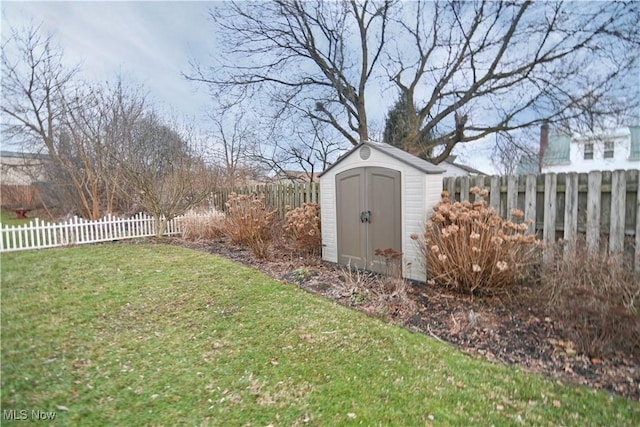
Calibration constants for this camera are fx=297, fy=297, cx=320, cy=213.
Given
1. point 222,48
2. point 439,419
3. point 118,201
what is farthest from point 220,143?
point 439,419

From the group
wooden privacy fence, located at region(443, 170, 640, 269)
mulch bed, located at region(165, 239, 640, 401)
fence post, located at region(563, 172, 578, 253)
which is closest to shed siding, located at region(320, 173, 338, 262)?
mulch bed, located at region(165, 239, 640, 401)

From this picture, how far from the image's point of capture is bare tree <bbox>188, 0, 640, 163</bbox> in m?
8.19

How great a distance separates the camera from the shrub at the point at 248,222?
21.7 ft

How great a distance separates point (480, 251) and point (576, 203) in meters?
1.40

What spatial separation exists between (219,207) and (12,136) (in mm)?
7314

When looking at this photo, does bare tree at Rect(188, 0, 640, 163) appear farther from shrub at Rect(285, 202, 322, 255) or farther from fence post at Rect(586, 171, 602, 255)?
fence post at Rect(586, 171, 602, 255)

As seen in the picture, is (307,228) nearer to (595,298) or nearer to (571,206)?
(571,206)

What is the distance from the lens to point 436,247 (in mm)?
3637

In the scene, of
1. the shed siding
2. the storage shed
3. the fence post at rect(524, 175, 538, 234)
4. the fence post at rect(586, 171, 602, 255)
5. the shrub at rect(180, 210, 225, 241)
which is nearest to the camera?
the fence post at rect(586, 171, 602, 255)

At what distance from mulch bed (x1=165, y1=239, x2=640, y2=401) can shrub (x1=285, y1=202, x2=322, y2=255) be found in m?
1.41

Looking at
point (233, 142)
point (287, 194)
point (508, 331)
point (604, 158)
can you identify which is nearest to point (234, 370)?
point (508, 331)

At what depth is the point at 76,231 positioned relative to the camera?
13.6ft

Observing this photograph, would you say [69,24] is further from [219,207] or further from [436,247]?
[219,207]

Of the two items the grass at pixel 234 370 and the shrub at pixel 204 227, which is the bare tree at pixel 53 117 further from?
the shrub at pixel 204 227
